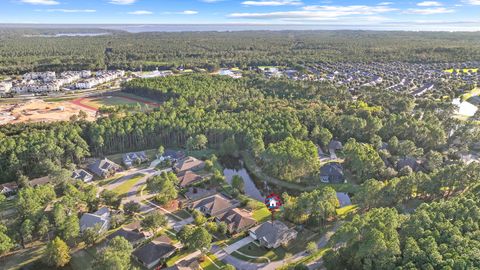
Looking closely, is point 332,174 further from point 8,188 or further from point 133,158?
point 8,188

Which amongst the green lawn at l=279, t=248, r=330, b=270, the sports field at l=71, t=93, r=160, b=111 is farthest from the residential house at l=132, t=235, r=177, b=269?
the sports field at l=71, t=93, r=160, b=111

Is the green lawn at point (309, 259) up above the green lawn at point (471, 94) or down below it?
below

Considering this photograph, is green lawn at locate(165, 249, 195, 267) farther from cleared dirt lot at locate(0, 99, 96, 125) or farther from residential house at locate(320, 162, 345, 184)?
cleared dirt lot at locate(0, 99, 96, 125)

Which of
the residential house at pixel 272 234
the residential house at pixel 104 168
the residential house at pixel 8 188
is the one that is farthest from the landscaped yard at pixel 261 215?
Answer: the residential house at pixel 8 188

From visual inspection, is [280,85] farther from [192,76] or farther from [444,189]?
[444,189]

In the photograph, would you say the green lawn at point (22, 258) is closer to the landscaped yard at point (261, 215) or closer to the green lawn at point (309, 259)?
the landscaped yard at point (261, 215)

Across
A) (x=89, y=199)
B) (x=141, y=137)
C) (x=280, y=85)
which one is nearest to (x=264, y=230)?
(x=89, y=199)
